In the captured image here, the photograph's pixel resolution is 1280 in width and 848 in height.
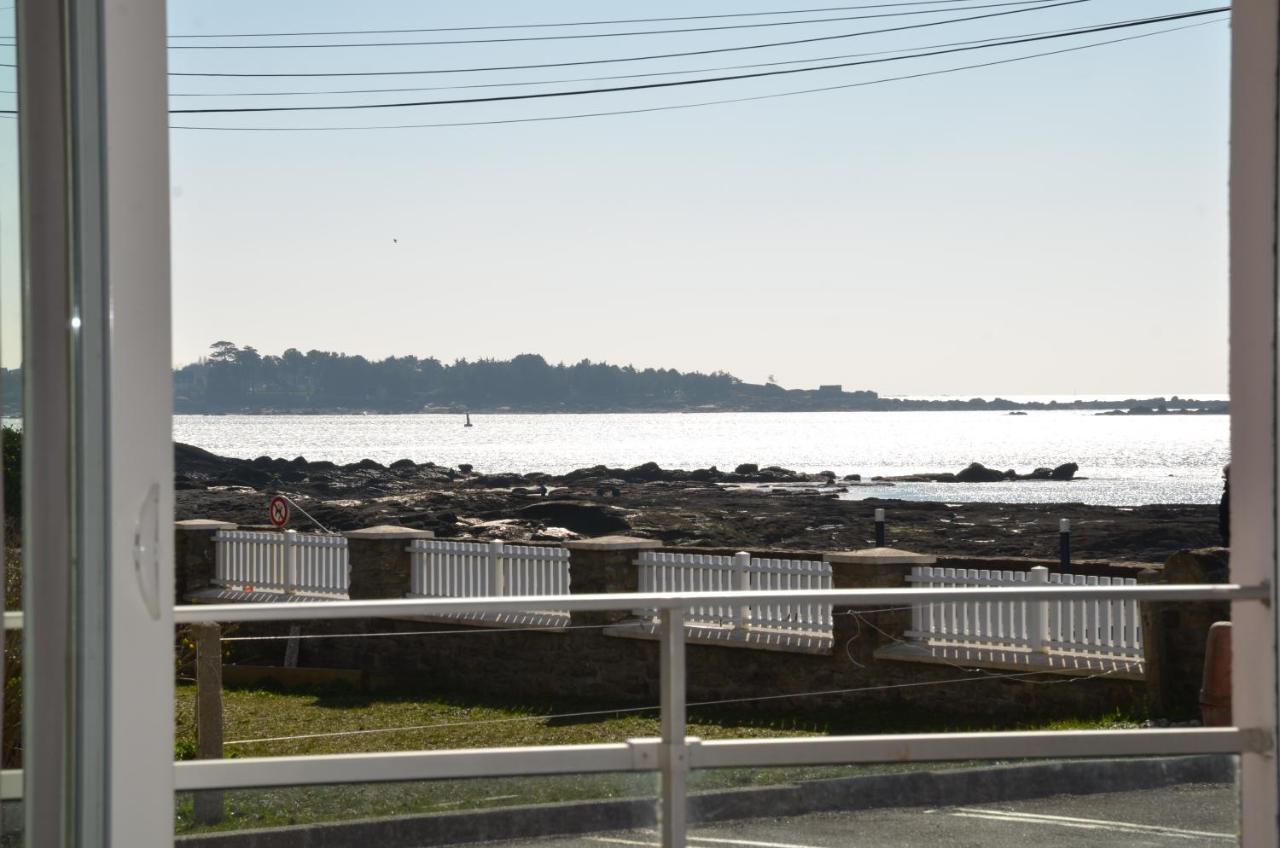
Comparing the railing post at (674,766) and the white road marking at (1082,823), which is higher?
the railing post at (674,766)

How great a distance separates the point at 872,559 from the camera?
12062 mm

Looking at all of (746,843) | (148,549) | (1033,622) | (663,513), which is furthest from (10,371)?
(663,513)

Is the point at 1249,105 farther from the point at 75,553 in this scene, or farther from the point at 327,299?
the point at 327,299

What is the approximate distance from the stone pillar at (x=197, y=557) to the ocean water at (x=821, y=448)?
55.4 metres

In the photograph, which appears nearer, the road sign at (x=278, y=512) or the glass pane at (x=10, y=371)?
the glass pane at (x=10, y=371)

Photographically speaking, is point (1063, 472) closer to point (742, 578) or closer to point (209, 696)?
point (742, 578)

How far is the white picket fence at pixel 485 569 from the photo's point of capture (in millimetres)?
14414

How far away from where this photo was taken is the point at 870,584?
40.2ft

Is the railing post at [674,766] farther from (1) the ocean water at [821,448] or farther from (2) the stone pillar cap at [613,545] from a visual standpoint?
(1) the ocean water at [821,448]

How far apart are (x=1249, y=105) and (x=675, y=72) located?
20.8m

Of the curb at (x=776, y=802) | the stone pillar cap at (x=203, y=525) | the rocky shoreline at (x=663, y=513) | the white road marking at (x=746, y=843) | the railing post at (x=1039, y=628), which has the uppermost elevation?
the curb at (x=776, y=802)

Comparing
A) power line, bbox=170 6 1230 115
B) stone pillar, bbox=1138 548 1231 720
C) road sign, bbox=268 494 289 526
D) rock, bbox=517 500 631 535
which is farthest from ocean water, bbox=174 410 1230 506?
stone pillar, bbox=1138 548 1231 720

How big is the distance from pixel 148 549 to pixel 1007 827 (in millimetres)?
1896

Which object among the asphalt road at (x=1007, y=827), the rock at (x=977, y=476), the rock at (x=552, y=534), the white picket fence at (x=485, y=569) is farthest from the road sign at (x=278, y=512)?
the rock at (x=977, y=476)
